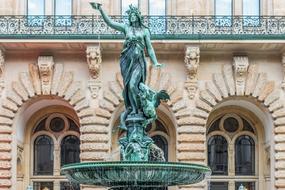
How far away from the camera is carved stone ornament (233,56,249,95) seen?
104 ft

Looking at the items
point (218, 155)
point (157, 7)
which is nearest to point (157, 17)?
point (157, 7)

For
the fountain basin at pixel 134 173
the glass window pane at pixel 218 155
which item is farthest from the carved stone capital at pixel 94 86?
the fountain basin at pixel 134 173

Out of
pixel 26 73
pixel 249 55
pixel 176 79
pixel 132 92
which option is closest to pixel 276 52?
pixel 249 55

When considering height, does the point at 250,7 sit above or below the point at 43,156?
above

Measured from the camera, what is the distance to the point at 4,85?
31.9 metres

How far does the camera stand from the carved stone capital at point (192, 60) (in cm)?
3139

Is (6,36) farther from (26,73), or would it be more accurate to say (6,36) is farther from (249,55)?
(249,55)

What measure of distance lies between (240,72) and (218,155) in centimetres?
395

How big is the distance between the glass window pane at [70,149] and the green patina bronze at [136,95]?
1713 cm

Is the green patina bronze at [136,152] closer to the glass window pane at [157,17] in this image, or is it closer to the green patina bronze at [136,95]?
the green patina bronze at [136,95]

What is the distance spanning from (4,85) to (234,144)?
8945 millimetres

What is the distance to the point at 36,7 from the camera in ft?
109

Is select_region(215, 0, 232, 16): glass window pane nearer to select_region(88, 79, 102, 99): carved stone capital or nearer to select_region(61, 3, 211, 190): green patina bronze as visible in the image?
select_region(88, 79, 102, 99): carved stone capital

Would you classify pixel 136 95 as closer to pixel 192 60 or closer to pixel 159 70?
pixel 192 60
